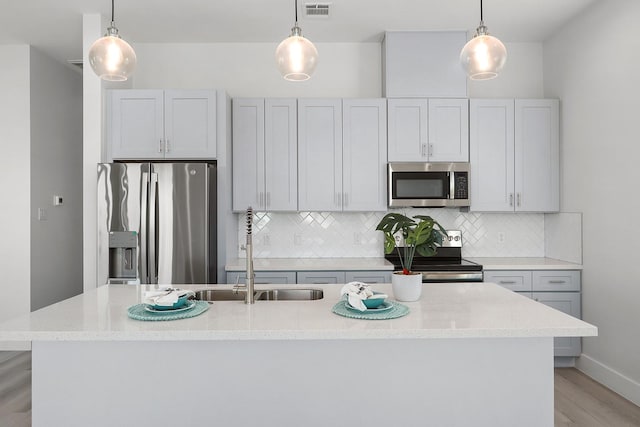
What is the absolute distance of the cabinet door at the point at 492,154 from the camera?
412 cm

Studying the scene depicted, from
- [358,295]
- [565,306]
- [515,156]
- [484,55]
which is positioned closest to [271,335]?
[358,295]

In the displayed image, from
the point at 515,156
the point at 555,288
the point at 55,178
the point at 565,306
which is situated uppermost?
the point at 515,156

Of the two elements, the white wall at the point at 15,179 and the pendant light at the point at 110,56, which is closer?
the pendant light at the point at 110,56

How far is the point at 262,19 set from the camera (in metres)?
3.91

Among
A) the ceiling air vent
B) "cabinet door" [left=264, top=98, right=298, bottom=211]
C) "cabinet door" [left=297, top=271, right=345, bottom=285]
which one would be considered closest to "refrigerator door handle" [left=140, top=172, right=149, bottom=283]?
"cabinet door" [left=264, top=98, right=298, bottom=211]

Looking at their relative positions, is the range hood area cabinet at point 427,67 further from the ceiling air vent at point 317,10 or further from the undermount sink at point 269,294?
the undermount sink at point 269,294

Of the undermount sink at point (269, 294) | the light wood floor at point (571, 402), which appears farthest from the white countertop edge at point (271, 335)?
the light wood floor at point (571, 402)

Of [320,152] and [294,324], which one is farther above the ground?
[320,152]

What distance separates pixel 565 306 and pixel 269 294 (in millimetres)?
2656

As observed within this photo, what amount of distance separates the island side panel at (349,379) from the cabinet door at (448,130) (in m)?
2.42

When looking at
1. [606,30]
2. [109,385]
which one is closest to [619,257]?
[606,30]

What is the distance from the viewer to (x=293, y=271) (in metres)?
3.82

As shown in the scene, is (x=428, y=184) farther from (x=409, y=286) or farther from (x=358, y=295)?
(x=358, y=295)

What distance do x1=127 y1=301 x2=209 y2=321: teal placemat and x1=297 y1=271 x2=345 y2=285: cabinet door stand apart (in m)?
1.79
